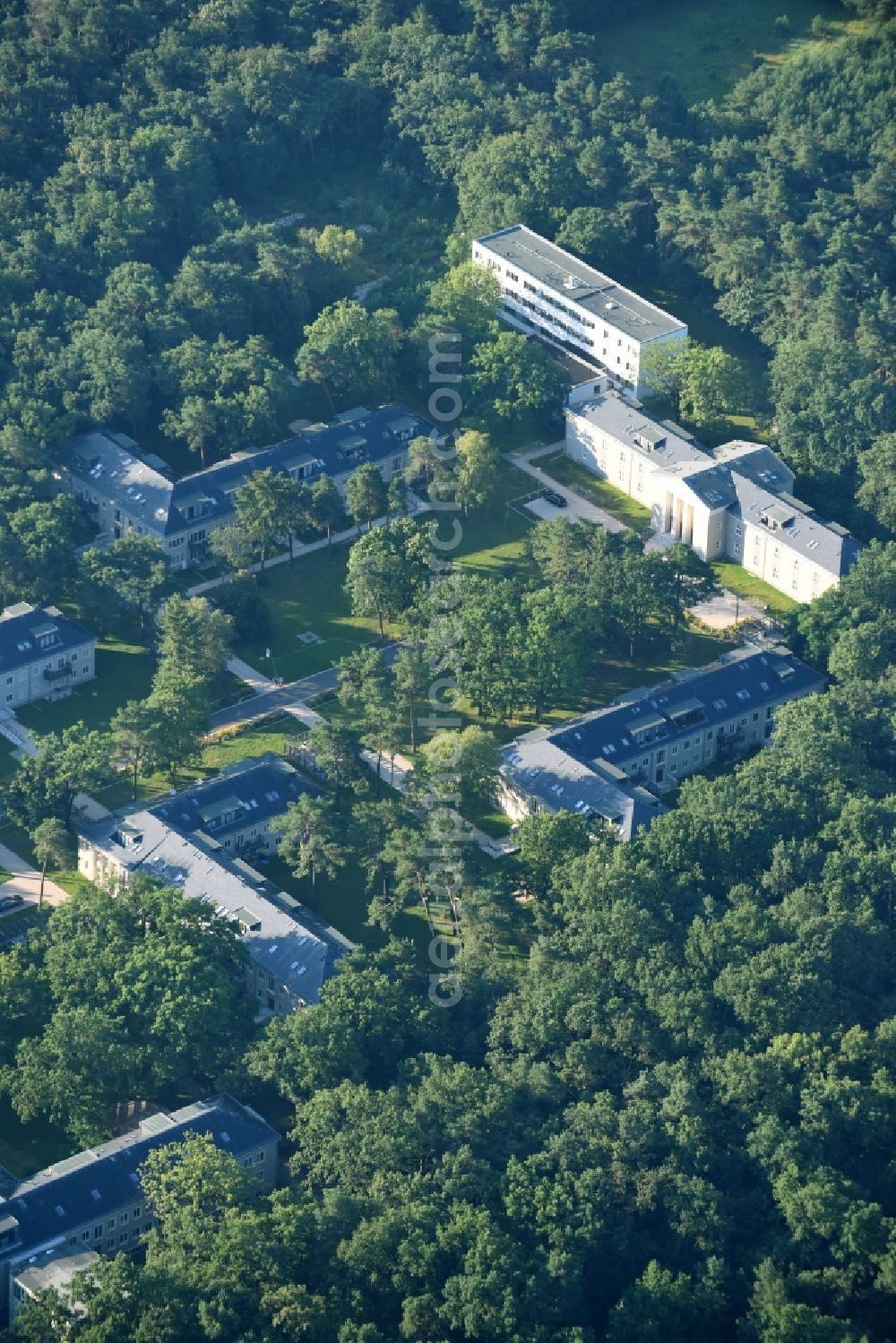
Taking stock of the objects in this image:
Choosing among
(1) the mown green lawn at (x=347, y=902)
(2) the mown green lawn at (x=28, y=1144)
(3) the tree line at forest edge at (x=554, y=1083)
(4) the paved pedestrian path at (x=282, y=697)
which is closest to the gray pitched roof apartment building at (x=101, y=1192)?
(3) the tree line at forest edge at (x=554, y=1083)

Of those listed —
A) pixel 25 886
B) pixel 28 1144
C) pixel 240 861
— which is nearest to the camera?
pixel 28 1144

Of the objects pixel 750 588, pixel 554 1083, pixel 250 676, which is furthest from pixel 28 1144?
pixel 750 588

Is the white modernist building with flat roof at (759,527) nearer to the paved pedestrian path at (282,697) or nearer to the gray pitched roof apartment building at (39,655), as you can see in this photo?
the paved pedestrian path at (282,697)

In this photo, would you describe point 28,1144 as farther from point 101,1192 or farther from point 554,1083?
point 554,1083

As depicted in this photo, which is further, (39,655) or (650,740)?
(39,655)

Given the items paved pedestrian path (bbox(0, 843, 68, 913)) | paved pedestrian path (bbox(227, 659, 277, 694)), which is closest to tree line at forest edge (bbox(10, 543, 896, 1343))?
paved pedestrian path (bbox(0, 843, 68, 913))

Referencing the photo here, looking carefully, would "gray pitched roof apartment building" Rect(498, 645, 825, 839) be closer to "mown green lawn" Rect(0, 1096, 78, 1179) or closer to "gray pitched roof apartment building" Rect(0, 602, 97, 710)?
A: "gray pitched roof apartment building" Rect(0, 602, 97, 710)
